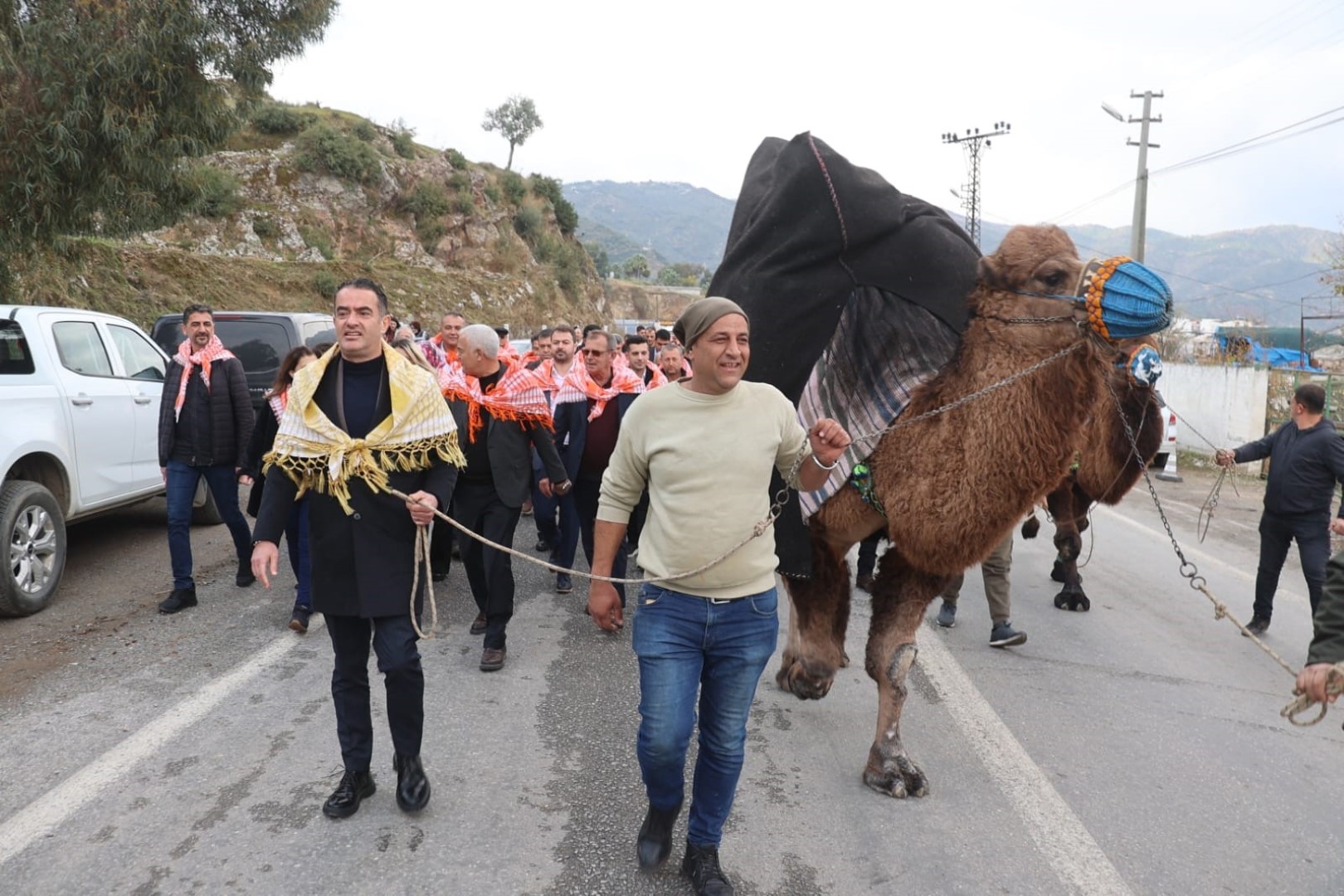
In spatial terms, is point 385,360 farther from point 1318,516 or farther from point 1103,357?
point 1318,516

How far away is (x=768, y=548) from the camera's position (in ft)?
10.1

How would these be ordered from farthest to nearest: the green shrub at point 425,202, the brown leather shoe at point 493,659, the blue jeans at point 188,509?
the green shrub at point 425,202, the blue jeans at point 188,509, the brown leather shoe at point 493,659

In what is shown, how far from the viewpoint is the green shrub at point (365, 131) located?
129ft

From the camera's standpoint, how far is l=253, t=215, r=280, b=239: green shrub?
31.1 meters

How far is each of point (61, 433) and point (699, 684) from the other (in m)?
5.59

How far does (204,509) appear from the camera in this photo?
890 centimetres

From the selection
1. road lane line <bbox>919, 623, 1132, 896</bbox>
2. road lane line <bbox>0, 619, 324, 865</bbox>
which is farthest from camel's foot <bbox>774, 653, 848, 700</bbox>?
road lane line <bbox>0, 619, 324, 865</bbox>

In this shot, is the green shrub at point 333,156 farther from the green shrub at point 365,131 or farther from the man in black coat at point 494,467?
the man in black coat at point 494,467

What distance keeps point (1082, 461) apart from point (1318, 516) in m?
2.29

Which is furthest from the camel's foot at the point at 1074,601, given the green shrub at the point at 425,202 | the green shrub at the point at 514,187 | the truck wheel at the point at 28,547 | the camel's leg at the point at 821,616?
the green shrub at the point at 514,187

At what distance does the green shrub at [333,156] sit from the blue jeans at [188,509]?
32462 millimetres

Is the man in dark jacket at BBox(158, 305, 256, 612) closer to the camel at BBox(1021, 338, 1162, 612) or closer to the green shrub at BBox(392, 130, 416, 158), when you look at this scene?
the camel at BBox(1021, 338, 1162, 612)

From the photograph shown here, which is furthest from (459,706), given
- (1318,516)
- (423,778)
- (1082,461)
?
(1318,516)

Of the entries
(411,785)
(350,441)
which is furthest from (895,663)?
(350,441)
